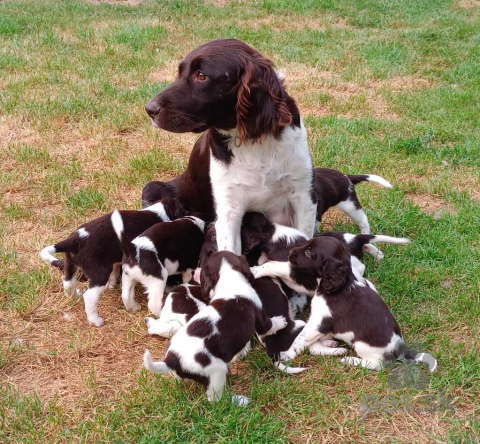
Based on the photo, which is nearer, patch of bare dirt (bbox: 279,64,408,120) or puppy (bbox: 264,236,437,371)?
puppy (bbox: 264,236,437,371)

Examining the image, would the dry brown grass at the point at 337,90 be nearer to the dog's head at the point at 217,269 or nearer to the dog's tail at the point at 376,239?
the dog's tail at the point at 376,239

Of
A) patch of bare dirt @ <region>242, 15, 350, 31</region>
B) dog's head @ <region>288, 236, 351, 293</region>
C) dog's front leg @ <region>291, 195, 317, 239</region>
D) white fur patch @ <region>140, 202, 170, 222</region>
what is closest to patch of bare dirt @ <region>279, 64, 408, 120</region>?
patch of bare dirt @ <region>242, 15, 350, 31</region>

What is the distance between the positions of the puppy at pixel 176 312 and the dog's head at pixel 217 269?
0.10 metres

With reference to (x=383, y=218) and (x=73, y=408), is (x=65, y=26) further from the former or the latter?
(x=73, y=408)

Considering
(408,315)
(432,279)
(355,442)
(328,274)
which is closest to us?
A: (355,442)

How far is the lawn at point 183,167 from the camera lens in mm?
2711

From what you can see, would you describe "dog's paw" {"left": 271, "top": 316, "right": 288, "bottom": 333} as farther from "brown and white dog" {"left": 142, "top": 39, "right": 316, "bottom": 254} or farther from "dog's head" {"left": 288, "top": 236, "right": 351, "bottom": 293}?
"brown and white dog" {"left": 142, "top": 39, "right": 316, "bottom": 254}

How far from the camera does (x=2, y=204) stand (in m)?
4.69

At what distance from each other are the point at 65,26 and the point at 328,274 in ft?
26.3

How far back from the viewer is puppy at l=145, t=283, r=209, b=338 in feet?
10.8

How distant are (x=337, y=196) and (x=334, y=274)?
124 cm

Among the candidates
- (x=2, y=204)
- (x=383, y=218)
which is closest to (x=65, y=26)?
(x=2, y=204)

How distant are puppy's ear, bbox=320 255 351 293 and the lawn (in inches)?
16.2

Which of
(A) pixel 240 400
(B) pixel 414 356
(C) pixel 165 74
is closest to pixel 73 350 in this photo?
(A) pixel 240 400
